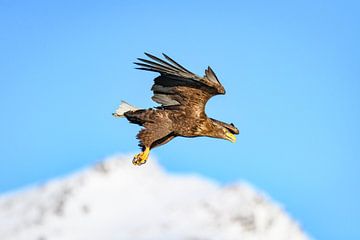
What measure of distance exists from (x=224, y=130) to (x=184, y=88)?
117cm

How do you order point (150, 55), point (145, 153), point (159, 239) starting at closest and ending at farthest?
1. point (145, 153)
2. point (150, 55)
3. point (159, 239)

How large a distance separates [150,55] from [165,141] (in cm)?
173

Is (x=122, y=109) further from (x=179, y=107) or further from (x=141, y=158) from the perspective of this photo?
(x=141, y=158)

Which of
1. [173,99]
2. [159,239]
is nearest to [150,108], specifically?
[173,99]

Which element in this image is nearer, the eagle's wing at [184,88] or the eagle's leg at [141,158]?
the eagle's leg at [141,158]

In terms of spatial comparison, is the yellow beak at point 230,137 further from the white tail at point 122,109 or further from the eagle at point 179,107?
the white tail at point 122,109

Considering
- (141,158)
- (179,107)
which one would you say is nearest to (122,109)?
(179,107)

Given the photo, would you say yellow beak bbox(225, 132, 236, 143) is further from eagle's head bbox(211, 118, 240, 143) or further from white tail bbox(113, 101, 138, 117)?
white tail bbox(113, 101, 138, 117)

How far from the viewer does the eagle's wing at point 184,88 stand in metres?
24.6

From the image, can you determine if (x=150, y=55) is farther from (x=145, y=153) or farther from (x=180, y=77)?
(x=145, y=153)

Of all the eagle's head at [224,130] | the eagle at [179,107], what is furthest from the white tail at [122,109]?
the eagle's head at [224,130]

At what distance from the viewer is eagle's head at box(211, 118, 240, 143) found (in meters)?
24.8

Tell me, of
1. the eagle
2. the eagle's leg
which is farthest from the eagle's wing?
the eagle's leg

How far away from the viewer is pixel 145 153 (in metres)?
23.0
